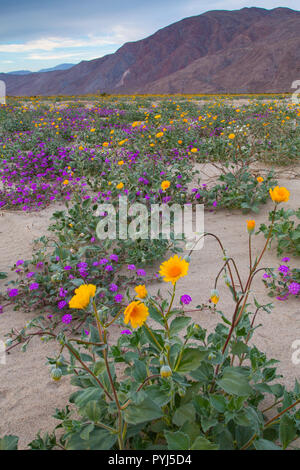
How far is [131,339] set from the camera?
58.6 inches

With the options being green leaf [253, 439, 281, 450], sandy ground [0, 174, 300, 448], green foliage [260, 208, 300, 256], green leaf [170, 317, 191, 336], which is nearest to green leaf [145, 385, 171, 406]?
green leaf [170, 317, 191, 336]

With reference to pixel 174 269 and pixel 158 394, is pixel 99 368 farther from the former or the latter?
pixel 174 269

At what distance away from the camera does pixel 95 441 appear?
3.80 ft

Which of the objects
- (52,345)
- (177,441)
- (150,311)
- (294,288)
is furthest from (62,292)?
(294,288)

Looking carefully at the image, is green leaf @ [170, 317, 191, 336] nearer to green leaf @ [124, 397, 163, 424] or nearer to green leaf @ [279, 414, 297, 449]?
green leaf @ [124, 397, 163, 424]

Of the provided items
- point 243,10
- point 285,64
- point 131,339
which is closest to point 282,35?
point 285,64

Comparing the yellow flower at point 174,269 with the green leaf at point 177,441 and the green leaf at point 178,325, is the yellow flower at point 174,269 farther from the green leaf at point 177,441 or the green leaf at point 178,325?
the green leaf at point 177,441

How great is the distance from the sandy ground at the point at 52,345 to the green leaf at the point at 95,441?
574 mm

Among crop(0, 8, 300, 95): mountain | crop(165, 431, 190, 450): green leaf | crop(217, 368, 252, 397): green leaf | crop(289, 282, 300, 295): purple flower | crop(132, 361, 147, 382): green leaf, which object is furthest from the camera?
crop(0, 8, 300, 95): mountain

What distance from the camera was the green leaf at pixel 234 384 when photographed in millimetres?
1182

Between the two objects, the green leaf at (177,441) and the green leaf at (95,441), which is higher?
the green leaf at (177,441)

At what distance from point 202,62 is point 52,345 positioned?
65.3 m

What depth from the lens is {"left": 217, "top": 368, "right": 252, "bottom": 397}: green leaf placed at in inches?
46.5

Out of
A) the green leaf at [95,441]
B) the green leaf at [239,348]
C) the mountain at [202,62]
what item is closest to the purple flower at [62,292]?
the green leaf at [95,441]
